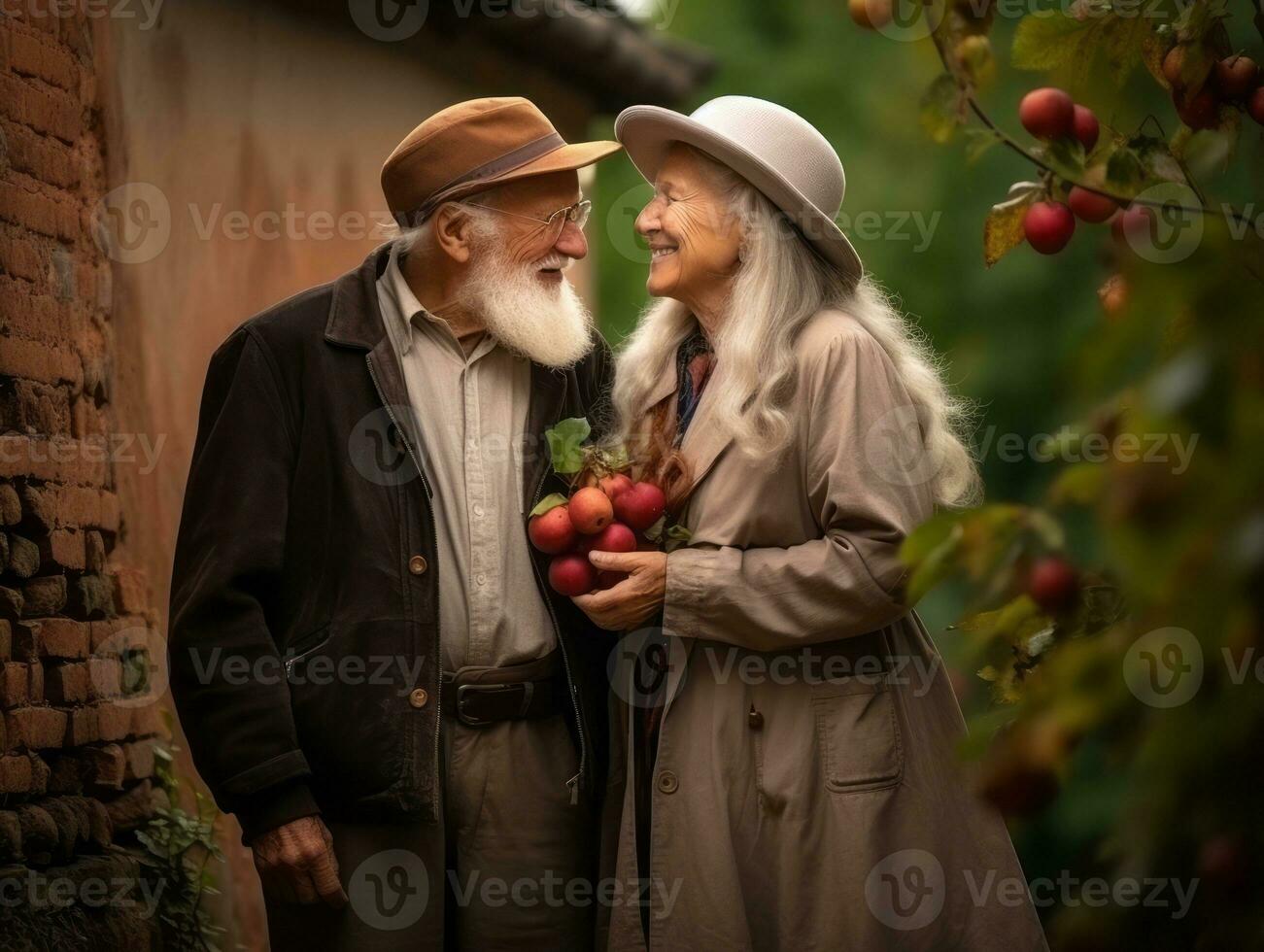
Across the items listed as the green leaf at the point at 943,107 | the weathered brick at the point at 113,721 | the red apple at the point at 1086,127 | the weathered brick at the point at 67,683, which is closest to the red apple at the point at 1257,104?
the red apple at the point at 1086,127

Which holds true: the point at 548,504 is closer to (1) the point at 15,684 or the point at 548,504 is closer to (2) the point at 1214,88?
(1) the point at 15,684

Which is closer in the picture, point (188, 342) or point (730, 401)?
point (730, 401)

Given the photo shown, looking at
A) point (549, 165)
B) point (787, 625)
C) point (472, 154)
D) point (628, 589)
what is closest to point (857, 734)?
Answer: point (787, 625)

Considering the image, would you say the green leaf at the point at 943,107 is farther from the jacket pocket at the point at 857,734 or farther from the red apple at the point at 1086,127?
the jacket pocket at the point at 857,734

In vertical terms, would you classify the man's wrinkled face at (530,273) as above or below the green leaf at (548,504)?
above

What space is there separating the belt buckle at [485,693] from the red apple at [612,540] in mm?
376

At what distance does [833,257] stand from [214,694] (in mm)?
1773

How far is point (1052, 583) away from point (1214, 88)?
1134mm

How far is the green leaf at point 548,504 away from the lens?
3393 millimetres

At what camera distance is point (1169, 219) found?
1.95m

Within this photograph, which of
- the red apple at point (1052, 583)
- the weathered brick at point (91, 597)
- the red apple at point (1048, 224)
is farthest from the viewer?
the weathered brick at point (91, 597)

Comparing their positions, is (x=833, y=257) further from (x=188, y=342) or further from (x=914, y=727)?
(x=188, y=342)

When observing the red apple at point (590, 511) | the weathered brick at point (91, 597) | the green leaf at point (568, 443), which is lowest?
the weathered brick at point (91, 597)

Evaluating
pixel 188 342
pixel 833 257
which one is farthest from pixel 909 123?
pixel 833 257
